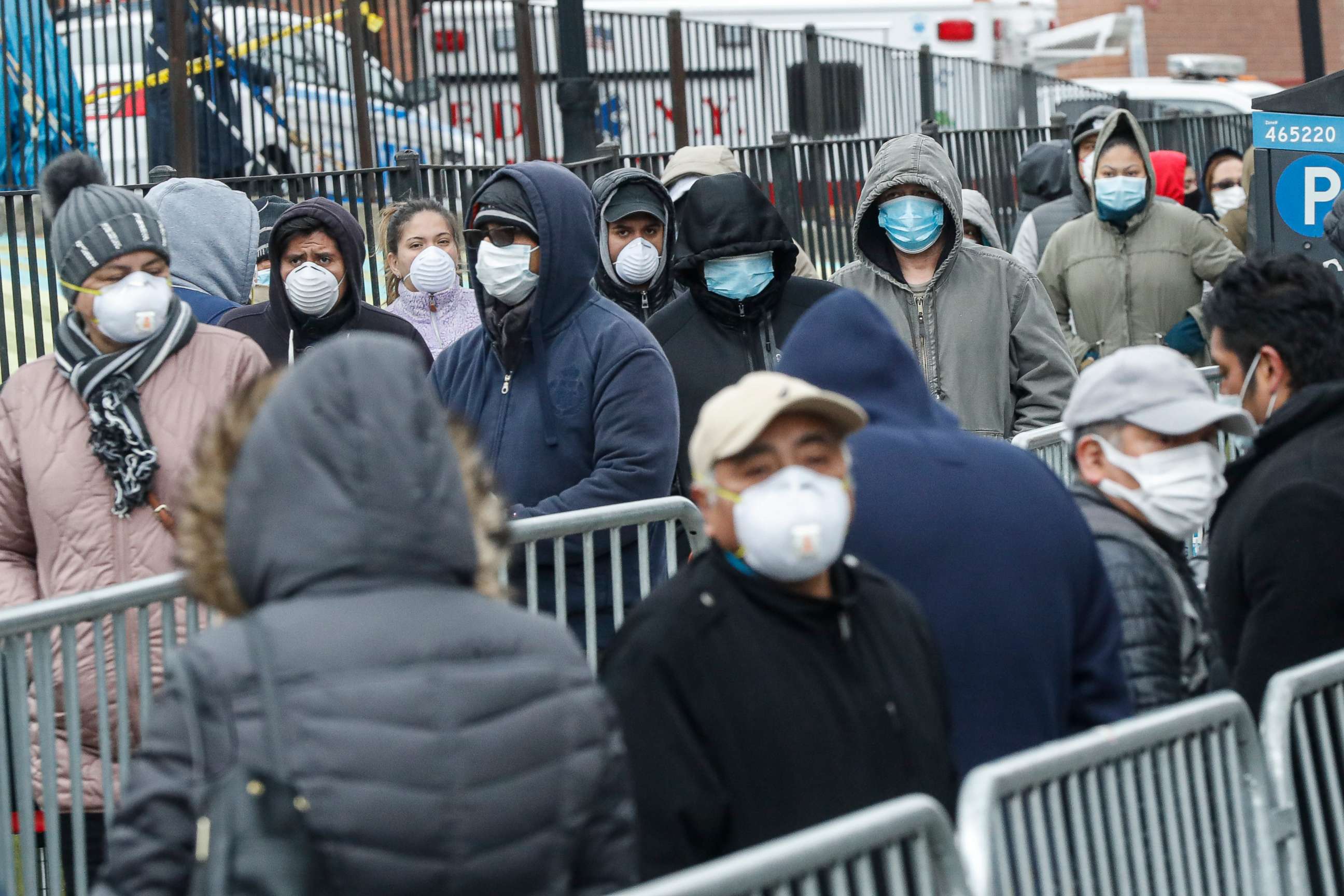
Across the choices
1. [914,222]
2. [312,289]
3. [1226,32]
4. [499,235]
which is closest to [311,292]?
[312,289]

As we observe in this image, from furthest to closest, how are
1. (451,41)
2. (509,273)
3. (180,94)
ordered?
(451,41)
(180,94)
(509,273)

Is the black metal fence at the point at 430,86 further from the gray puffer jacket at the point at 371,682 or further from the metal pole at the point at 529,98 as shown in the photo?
the gray puffer jacket at the point at 371,682

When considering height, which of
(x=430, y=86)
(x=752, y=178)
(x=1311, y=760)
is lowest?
(x=1311, y=760)

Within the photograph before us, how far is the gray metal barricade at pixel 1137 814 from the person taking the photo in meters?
2.75

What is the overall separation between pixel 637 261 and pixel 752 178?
4.29m

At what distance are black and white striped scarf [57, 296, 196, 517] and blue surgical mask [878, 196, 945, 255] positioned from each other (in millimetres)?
2667

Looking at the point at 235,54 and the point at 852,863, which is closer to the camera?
the point at 852,863

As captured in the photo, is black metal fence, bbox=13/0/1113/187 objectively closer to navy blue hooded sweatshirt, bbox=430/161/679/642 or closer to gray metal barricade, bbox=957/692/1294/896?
navy blue hooded sweatshirt, bbox=430/161/679/642

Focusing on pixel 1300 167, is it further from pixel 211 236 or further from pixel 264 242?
pixel 211 236

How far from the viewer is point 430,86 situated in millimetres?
12719

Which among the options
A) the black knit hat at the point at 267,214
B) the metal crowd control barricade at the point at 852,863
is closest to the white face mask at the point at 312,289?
the black knit hat at the point at 267,214

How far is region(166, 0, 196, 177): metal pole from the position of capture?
1052 cm

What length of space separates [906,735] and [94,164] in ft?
10.4

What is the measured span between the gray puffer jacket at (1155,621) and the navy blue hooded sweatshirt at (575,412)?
1.70 metres
